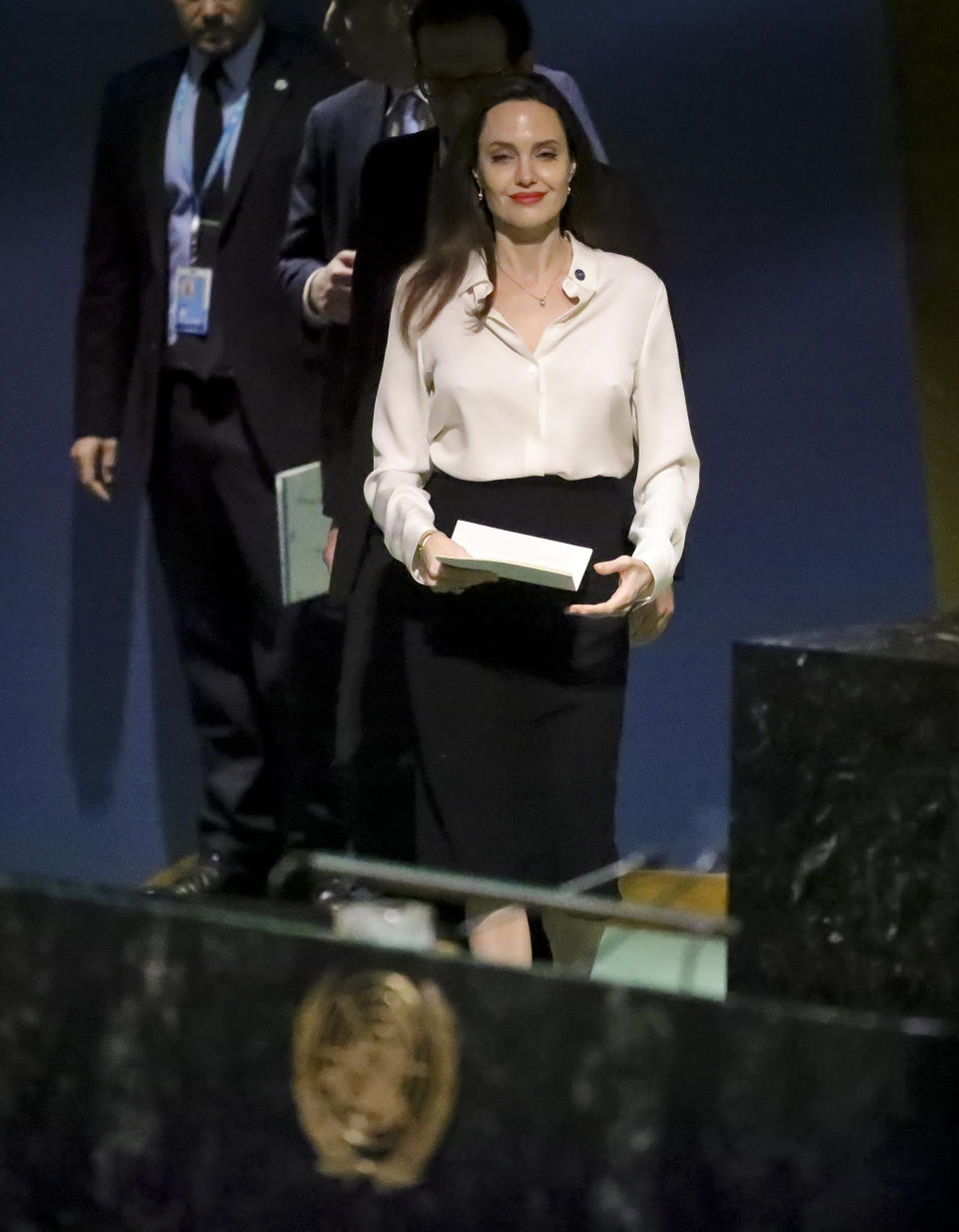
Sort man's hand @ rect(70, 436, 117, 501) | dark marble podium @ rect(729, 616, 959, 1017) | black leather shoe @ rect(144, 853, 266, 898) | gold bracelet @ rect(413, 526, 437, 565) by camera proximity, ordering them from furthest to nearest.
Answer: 1. man's hand @ rect(70, 436, 117, 501)
2. black leather shoe @ rect(144, 853, 266, 898)
3. gold bracelet @ rect(413, 526, 437, 565)
4. dark marble podium @ rect(729, 616, 959, 1017)

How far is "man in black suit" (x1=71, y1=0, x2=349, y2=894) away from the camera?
87.7 inches

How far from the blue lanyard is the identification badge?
7cm

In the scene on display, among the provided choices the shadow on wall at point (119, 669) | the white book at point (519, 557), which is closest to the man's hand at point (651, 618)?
the white book at point (519, 557)

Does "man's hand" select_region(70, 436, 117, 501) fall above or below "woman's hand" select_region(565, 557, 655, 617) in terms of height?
above

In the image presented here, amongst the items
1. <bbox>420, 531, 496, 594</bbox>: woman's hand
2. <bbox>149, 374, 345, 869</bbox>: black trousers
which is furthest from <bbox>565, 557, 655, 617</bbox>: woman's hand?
<bbox>149, 374, 345, 869</bbox>: black trousers

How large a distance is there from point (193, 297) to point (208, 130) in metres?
0.22

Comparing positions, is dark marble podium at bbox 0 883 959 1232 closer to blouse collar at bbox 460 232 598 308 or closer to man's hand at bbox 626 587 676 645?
man's hand at bbox 626 587 676 645

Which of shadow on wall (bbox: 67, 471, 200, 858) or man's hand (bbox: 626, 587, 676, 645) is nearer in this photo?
man's hand (bbox: 626, 587, 676, 645)

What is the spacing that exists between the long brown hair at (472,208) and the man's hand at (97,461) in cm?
57

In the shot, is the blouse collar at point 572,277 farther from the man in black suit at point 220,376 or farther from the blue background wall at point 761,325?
the man in black suit at point 220,376

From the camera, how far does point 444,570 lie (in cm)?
189

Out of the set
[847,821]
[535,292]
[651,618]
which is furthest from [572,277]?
[847,821]

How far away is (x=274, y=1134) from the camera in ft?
5.38

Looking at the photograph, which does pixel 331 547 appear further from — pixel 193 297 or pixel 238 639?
pixel 193 297
